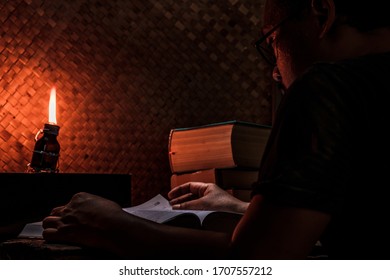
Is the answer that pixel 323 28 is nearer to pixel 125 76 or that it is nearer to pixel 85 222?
pixel 85 222

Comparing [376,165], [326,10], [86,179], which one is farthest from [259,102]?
[376,165]

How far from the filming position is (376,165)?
0.53 m

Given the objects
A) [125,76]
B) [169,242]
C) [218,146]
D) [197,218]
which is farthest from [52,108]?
[169,242]

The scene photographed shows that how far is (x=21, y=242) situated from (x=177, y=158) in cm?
73

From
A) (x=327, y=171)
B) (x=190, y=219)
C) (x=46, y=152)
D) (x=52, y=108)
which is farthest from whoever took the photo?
(x=52, y=108)

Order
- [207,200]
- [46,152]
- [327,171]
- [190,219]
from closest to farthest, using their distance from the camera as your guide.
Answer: [327,171]
[190,219]
[207,200]
[46,152]

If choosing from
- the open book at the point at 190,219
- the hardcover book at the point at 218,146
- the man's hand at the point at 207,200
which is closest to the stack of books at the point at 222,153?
the hardcover book at the point at 218,146

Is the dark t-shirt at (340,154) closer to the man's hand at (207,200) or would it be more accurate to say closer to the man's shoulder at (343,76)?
the man's shoulder at (343,76)

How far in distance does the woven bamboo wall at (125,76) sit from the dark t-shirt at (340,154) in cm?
104

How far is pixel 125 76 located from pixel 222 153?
0.45 m

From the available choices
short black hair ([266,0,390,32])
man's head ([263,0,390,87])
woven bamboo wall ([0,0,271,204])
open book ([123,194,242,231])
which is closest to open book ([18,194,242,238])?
open book ([123,194,242,231])

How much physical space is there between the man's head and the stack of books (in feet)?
1.84

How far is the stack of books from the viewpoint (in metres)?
1.30

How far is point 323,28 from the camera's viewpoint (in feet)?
2.11
